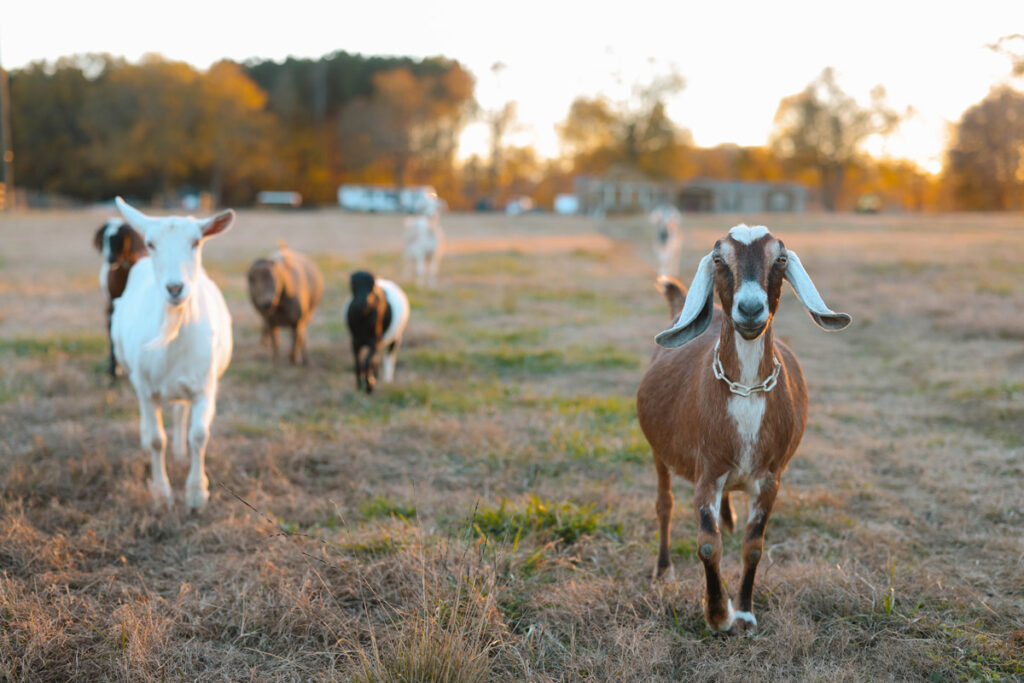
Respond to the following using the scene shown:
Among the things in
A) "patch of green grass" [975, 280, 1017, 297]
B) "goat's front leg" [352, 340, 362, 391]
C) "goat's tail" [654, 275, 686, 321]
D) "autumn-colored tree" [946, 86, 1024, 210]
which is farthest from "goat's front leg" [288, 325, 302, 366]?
"autumn-colored tree" [946, 86, 1024, 210]

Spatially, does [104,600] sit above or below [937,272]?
below

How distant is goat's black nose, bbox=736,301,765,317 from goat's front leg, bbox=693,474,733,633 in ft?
2.80

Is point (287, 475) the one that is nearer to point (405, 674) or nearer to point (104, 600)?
point (104, 600)

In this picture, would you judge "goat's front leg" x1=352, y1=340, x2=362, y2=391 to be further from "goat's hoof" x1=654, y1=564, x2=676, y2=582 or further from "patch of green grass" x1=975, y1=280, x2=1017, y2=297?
"patch of green grass" x1=975, y1=280, x2=1017, y2=297

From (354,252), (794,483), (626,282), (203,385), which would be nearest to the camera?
(203,385)

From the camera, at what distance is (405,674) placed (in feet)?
9.93

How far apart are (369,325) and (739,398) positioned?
5586mm

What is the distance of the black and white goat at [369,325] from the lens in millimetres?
8367

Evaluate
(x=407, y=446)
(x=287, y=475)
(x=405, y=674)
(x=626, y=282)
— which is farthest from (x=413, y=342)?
(x=626, y=282)

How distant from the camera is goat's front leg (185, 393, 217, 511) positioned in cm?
517

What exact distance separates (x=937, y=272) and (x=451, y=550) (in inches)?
665

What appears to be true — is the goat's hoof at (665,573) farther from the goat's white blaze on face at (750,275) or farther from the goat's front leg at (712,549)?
the goat's white blaze on face at (750,275)

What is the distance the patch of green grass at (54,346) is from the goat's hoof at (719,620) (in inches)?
336

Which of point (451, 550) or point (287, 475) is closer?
point (451, 550)
